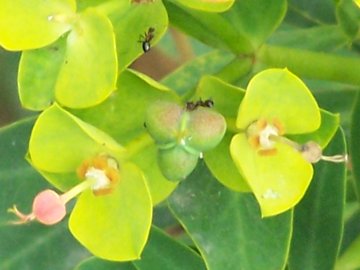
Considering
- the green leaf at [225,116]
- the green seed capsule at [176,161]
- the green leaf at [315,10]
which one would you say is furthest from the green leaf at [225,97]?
the green leaf at [315,10]

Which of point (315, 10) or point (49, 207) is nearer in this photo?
point (49, 207)

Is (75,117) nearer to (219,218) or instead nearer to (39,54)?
(39,54)

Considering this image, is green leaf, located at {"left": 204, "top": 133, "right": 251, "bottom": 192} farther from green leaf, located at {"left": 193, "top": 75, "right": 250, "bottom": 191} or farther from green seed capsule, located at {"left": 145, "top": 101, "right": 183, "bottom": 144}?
green seed capsule, located at {"left": 145, "top": 101, "right": 183, "bottom": 144}

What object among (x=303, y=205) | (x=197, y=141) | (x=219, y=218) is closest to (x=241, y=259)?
(x=219, y=218)

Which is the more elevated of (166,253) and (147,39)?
(147,39)

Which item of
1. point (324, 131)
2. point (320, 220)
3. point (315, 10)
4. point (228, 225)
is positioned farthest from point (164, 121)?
point (315, 10)

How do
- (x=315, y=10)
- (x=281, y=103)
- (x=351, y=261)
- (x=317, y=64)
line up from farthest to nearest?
(x=315, y=10), (x=351, y=261), (x=317, y=64), (x=281, y=103)

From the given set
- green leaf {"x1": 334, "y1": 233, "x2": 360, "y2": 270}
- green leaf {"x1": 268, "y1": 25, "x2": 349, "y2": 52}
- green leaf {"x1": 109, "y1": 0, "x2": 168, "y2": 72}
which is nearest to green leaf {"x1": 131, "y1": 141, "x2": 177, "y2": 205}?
green leaf {"x1": 109, "y1": 0, "x2": 168, "y2": 72}

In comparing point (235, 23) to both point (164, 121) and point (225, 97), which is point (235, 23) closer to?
point (225, 97)

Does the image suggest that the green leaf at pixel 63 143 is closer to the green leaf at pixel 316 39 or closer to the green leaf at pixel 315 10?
the green leaf at pixel 316 39
